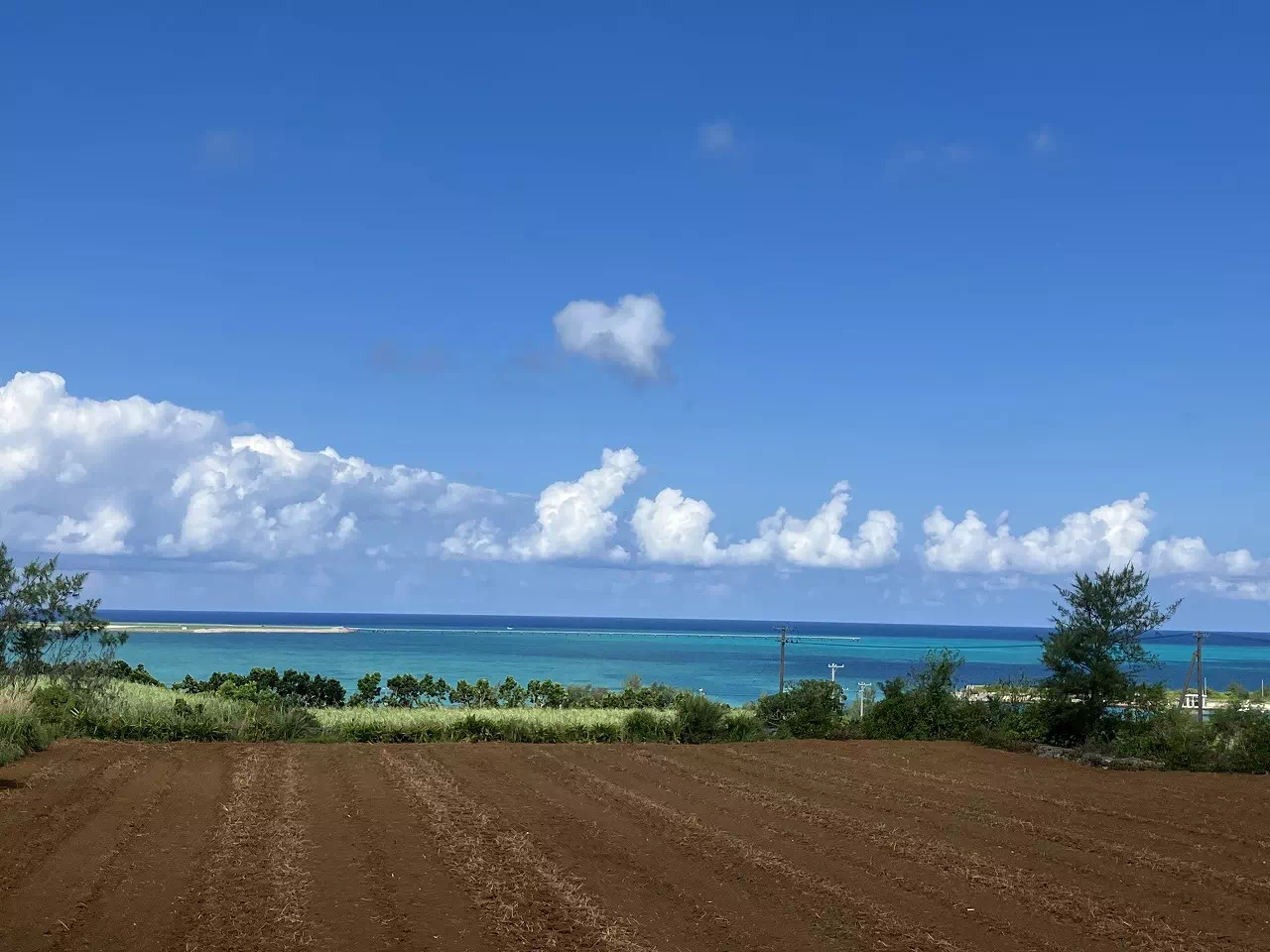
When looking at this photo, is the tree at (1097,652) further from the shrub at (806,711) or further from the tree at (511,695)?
the tree at (511,695)

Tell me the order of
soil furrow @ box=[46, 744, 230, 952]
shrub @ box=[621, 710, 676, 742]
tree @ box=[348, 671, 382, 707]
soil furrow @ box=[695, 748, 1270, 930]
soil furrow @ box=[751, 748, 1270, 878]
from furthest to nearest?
tree @ box=[348, 671, 382, 707] < shrub @ box=[621, 710, 676, 742] < soil furrow @ box=[751, 748, 1270, 878] < soil furrow @ box=[695, 748, 1270, 930] < soil furrow @ box=[46, 744, 230, 952]

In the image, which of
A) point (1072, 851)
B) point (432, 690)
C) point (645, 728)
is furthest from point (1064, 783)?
point (432, 690)

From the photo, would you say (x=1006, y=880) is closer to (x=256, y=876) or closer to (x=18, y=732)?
(x=256, y=876)

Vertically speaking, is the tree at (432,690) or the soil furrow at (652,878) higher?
the soil furrow at (652,878)

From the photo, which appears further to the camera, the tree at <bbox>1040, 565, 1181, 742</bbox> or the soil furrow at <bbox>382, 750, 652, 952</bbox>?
the tree at <bbox>1040, 565, 1181, 742</bbox>

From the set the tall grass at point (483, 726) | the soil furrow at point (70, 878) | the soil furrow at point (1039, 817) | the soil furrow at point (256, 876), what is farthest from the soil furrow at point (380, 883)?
the tall grass at point (483, 726)

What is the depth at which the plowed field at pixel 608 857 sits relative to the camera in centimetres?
754

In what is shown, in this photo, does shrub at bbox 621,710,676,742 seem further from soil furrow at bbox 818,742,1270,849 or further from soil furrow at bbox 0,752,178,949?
soil furrow at bbox 0,752,178,949

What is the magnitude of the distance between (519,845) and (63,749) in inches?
376

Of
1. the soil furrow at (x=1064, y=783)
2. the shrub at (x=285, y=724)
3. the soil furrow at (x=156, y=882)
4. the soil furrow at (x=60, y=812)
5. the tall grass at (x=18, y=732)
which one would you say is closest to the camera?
the soil furrow at (x=156, y=882)

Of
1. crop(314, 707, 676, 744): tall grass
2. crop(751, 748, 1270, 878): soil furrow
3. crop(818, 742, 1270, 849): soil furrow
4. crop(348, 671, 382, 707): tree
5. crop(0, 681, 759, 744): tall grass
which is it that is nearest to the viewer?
crop(751, 748, 1270, 878): soil furrow

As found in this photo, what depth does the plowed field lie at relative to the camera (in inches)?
297

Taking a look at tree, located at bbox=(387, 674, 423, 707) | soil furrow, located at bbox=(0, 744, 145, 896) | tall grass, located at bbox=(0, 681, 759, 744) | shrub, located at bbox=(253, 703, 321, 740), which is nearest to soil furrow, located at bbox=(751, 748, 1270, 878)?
tall grass, located at bbox=(0, 681, 759, 744)

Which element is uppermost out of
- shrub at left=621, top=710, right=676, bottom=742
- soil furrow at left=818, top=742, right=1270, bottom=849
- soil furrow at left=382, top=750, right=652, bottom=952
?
soil furrow at left=382, top=750, right=652, bottom=952
